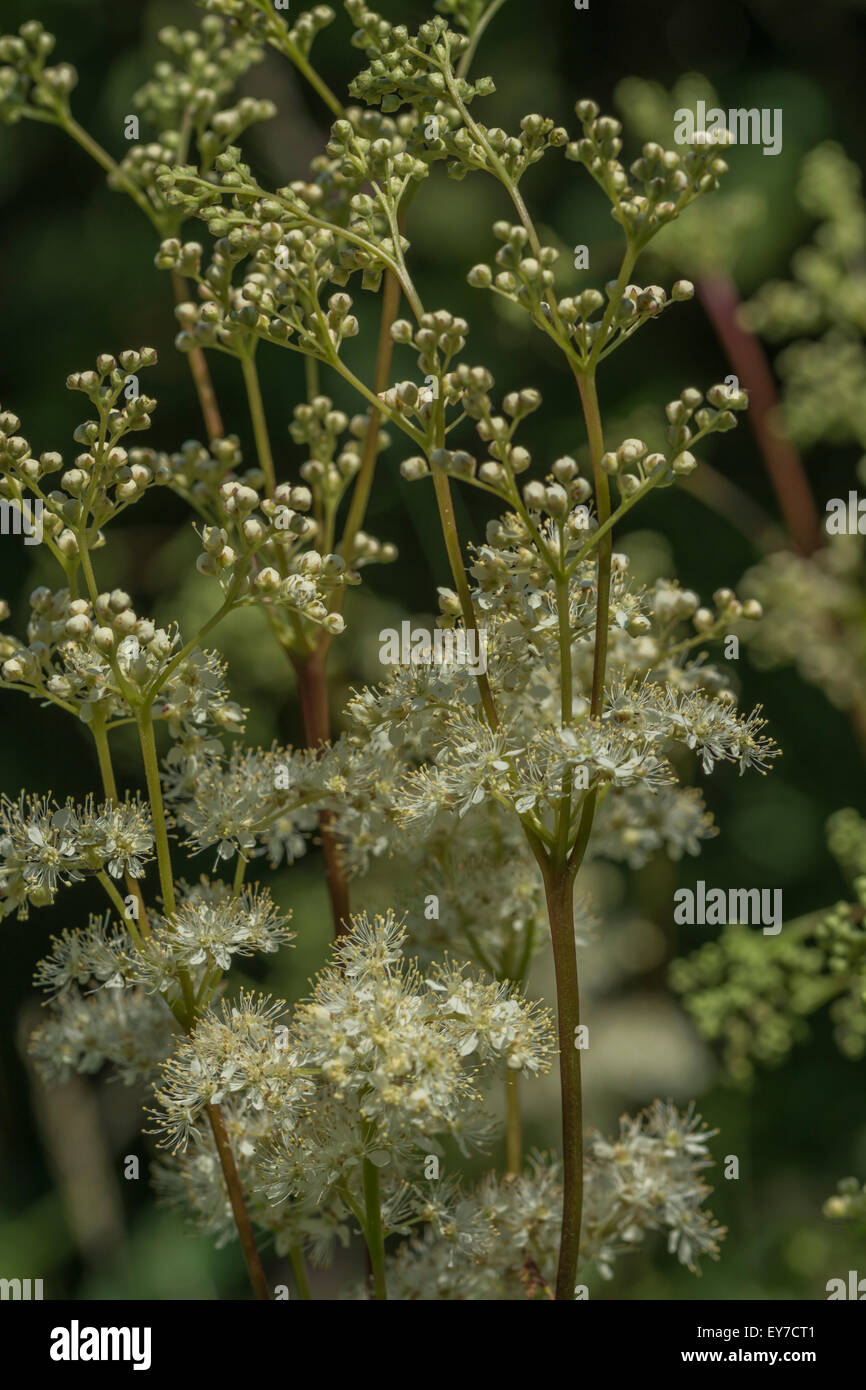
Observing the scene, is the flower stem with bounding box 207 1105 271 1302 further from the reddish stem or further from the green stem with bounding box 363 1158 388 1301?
the reddish stem

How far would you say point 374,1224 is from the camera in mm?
695

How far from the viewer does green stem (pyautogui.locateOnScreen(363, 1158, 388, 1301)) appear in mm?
689

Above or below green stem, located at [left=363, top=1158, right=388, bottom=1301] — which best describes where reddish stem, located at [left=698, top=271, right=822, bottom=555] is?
above

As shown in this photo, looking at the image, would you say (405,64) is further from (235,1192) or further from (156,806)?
(235,1192)

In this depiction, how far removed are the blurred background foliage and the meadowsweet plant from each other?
72 cm

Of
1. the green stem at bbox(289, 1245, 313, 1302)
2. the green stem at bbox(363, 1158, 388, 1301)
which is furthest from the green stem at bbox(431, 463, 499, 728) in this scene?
the green stem at bbox(289, 1245, 313, 1302)

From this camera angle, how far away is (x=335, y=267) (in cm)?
70

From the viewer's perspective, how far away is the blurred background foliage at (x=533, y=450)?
158 cm

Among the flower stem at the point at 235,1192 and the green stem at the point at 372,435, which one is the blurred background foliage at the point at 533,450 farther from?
the flower stem at the point at 235,1192

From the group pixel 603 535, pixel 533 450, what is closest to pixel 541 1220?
pixel 603 535

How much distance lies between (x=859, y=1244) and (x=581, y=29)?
161 cm

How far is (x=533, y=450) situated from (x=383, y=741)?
1.05 metres

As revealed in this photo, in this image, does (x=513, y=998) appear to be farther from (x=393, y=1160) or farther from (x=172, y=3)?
(x=172, y=3)
